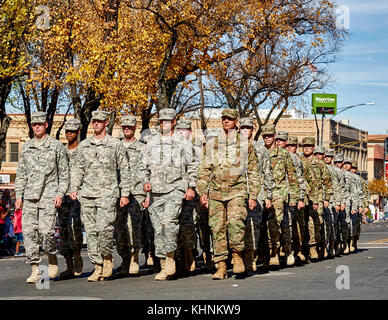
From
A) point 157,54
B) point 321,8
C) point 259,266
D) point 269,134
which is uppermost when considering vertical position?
point 321,8

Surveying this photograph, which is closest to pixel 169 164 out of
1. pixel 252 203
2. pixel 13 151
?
pixel 252 203

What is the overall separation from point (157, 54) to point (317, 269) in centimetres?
1490

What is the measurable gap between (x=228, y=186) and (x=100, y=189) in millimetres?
1812

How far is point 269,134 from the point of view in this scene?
44.9 feet

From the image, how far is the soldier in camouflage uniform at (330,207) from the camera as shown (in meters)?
16.3

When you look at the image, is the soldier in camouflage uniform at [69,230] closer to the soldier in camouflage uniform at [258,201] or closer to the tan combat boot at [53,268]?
the tan combat boot at [53,268]

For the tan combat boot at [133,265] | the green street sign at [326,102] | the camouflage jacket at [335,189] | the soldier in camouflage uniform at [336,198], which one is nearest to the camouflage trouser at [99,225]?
the tan combat boot at [133,265]

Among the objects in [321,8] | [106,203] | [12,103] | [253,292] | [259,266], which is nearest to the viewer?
[253,292]

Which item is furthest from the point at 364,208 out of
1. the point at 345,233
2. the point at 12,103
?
the point at 12,103

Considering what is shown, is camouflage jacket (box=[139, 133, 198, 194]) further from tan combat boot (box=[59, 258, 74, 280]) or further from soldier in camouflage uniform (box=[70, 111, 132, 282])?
tan combat boot (box=[59, 258, 74, 280])

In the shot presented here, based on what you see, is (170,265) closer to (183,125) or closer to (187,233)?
(187,233)

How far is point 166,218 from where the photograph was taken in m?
11.0
